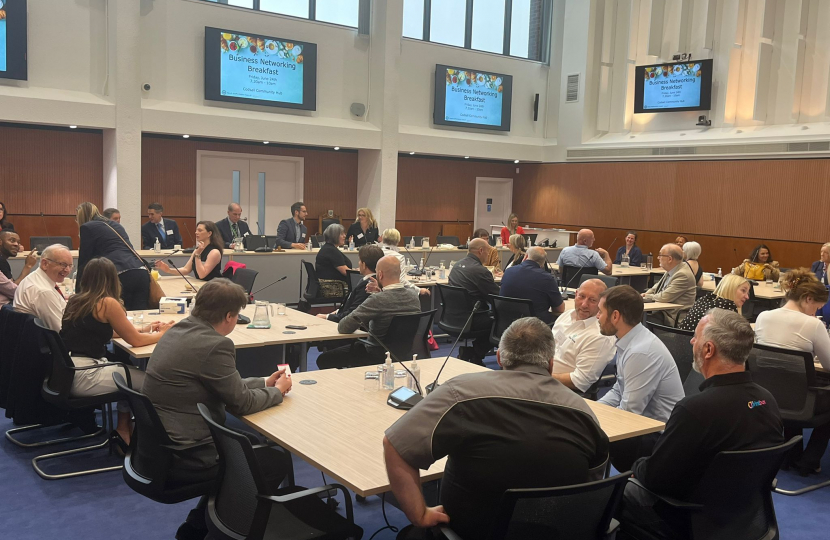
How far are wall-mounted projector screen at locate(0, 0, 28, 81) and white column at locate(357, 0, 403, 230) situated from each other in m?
5.40

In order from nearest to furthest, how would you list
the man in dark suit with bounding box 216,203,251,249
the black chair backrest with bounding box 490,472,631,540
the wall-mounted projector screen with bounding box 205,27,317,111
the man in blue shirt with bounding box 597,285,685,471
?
the black chair backrest with bounding box 490,472,631,540 < the man in blue shirt with bounding box 597,285,685,471 < the man in dark suit with bounding box 216,203,251,249 < the wall-mounted projector screen with bounding box 205,27,317,111

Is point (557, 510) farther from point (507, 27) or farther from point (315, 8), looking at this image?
point (507, 27)

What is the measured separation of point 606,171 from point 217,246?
9.18 meters

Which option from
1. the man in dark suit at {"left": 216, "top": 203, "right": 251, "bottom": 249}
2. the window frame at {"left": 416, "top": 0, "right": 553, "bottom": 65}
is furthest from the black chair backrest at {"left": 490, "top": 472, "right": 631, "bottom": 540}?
the window frame at {"left": 416, "top": 0, "right": 553, "bottom": 65}

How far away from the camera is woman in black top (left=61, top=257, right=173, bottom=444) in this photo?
13.1ft

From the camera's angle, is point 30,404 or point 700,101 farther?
point 700,101

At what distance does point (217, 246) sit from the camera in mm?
6562

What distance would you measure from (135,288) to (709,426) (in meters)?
4.46

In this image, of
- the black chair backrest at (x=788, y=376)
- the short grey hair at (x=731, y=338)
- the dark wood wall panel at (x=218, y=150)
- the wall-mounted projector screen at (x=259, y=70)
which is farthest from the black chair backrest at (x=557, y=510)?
the dark wood wall panel at (x=218, y=150)

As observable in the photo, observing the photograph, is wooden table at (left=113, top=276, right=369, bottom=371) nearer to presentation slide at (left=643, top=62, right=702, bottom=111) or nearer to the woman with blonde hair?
the woman with blonde hair

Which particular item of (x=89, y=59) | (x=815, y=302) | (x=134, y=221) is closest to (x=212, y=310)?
(x=815, y=302)

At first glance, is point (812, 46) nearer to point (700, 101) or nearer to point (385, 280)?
point (700, 101)

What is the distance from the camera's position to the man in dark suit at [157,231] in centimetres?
995

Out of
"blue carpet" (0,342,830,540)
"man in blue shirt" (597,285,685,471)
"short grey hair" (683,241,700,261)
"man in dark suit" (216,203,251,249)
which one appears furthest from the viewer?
"man in dark suit" (216,203,251,249)
